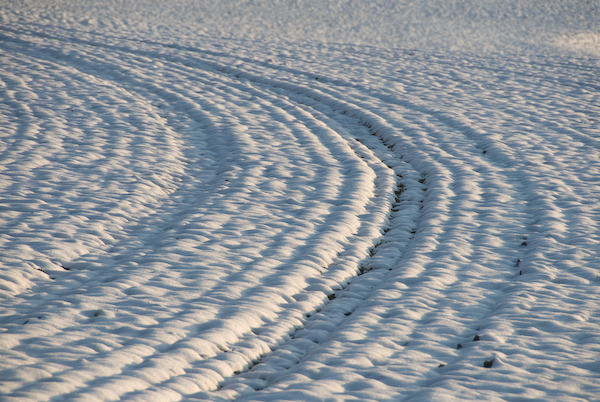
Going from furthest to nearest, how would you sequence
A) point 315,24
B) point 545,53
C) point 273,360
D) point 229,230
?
point 315,24 → point 545,53 → point 229,230 → point 273,360

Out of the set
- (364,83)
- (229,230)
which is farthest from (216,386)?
(364,83)

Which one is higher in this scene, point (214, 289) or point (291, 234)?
point (291, 234)

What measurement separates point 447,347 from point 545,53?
57.8ft

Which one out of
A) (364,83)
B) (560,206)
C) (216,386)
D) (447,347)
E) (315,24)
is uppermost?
(315,24)

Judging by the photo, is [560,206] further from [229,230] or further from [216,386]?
[216,386]

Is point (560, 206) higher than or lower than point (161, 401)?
higher

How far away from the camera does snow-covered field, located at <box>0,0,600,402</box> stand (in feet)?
12.6

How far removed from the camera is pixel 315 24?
22438 millimetres

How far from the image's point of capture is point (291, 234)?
19.6ft

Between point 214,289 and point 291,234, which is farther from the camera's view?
point 291,234

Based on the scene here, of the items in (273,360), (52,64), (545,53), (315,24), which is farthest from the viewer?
(315,24)

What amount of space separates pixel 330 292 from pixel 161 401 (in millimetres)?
2148

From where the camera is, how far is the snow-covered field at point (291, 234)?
3.85 meters

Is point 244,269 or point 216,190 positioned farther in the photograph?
point 216,190
